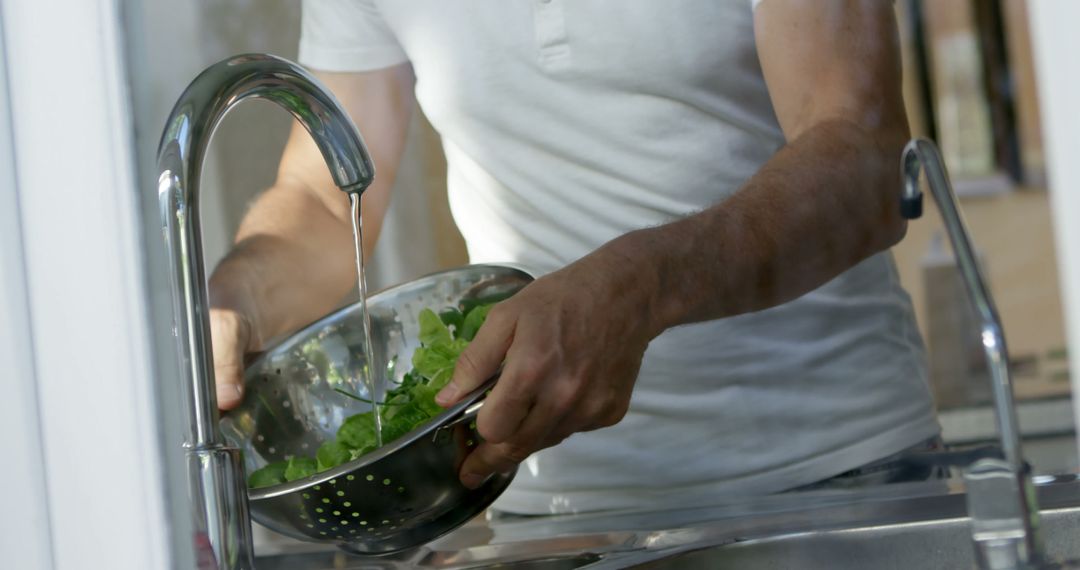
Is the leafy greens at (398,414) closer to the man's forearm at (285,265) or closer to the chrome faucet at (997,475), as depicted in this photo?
the man's forearm at (285,265)

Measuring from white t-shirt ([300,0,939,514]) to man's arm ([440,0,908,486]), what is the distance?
0.03 m

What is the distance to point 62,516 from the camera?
787 millimetres

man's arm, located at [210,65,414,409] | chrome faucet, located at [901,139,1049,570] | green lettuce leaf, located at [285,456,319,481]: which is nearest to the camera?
chrome faucet, located at [901,139,1049,570]

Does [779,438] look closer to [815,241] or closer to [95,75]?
[815,241]

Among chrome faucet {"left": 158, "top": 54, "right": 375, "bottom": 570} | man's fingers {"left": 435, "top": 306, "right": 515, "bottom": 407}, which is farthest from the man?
chrome faucet {"left": 158, "top": 54, "right": 375, "bottom": 570}

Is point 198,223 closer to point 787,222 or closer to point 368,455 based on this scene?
point 368,455

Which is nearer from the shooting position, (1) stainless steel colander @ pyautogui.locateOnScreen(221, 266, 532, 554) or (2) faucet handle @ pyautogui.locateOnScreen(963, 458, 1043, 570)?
(2) faucet handle @ pyautogui.locateOnScreen(963, 458, 1043, 570)

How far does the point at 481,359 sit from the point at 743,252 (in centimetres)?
17

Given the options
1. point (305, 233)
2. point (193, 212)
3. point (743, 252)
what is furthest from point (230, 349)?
point (743, 252)

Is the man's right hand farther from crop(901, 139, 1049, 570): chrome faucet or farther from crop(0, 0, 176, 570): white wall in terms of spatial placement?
crop(901, 139, 1049, 570): chrome faucet

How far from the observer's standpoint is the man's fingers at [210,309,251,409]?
78 cm

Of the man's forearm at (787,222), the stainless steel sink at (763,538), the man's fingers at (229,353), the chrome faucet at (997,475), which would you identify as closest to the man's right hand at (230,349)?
the man's fingers at (229,353)

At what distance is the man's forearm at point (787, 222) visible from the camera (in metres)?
0.67

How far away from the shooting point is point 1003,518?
0.55 meters
